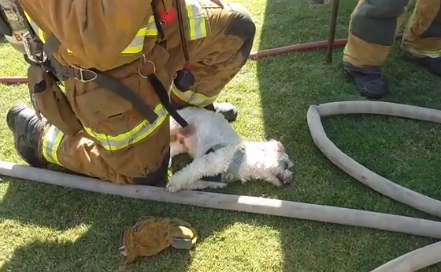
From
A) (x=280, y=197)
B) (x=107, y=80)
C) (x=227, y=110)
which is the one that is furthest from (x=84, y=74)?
(x=280, y=197)

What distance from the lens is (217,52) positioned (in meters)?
2.79

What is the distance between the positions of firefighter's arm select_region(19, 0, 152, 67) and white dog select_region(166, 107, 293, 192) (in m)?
0.77

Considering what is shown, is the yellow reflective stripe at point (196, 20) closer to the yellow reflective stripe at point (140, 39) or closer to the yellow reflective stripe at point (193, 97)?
the yellow reflective stripe at point (140, 39)

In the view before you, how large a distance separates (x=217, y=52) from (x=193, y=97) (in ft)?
0.92

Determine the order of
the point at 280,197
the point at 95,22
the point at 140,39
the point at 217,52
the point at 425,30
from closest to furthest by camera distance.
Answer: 1. the point at 95,22
2. the point at 140,39
3. the point at 280,197
4. the point at 217,52
5. the point at 425,30

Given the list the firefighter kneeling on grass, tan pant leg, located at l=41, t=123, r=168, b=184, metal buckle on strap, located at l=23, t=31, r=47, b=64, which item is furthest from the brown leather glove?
metal buckle on strap, located at l=23, t=31, r=47, b=64

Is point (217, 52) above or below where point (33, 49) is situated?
below

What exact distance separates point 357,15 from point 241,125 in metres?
0.86

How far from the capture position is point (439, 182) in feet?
8.72

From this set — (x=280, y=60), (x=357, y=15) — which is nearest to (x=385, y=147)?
(x=357, y=15)

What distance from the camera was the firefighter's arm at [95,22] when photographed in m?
2.01

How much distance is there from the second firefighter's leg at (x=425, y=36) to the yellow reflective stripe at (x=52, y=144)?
2.06 metres

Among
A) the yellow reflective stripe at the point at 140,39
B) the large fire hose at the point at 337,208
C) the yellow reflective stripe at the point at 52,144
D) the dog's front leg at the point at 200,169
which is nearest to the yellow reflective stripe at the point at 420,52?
the large fire hose at the point at 337,208

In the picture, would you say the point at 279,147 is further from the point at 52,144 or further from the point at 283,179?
the point at 52,144
